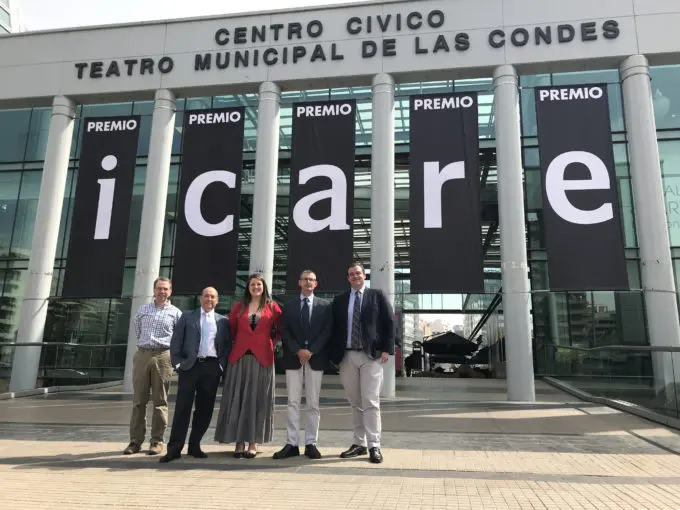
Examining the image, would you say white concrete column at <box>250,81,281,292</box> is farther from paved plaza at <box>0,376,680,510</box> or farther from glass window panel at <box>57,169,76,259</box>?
glass window panel at <box>57,169,76,259</box>

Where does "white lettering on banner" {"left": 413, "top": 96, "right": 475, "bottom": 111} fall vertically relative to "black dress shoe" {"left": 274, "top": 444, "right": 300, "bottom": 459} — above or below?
above

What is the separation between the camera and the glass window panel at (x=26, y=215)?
725 inches

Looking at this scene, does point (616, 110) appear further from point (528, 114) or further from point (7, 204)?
point (7, 204)

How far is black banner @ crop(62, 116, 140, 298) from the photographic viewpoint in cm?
1177

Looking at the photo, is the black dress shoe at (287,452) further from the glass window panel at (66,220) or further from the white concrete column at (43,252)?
the glass window panel at (66,220)

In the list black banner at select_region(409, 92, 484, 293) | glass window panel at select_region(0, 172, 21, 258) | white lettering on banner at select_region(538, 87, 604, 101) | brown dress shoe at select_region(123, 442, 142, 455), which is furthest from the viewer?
glass window panel at select_region(0, 172, 21, 258)

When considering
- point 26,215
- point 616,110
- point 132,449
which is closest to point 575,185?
point 616,110

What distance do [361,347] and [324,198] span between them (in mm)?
6390

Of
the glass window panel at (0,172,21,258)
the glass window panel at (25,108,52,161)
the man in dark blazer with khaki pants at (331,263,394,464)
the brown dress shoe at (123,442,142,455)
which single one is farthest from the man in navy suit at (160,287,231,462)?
the glass window panel at (25,108,52,161)

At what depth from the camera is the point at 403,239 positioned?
83.1 feet

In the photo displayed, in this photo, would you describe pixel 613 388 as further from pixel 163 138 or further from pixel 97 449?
pixel 163 138

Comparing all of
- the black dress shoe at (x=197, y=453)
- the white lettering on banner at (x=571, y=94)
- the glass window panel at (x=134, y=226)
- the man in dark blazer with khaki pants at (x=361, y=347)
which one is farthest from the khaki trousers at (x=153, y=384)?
the glass window panel at (x=134, y=226)

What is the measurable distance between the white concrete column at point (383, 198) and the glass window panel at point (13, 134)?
599 inches

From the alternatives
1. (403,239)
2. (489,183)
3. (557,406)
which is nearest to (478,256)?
(557,406)
